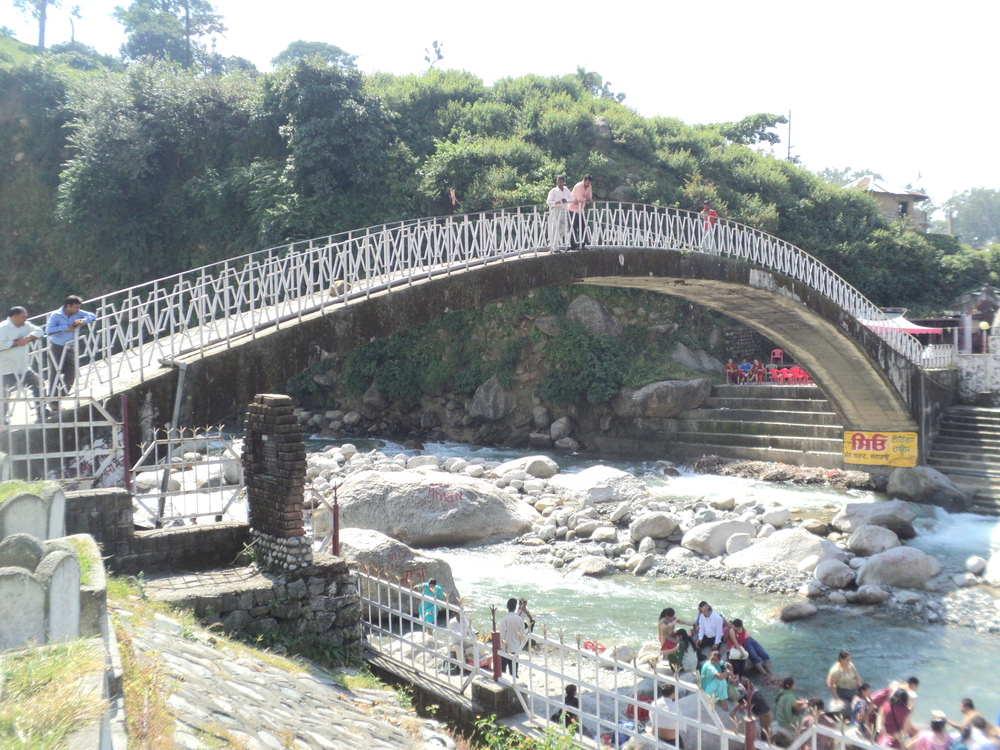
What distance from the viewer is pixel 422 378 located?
32562 mm

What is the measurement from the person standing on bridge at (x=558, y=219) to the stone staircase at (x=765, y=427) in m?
12.9

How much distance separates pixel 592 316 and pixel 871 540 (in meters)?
17.1

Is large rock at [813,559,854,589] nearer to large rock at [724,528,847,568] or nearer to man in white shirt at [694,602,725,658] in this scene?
large rock at [724,528,847,568]

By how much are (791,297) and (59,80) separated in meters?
38.2

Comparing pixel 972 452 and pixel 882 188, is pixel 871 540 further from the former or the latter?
pixel 882 188

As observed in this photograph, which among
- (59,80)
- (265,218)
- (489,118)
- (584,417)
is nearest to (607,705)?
(584,417)

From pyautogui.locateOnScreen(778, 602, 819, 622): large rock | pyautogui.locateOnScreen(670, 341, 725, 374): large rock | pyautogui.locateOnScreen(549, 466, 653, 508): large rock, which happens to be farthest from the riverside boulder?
pyautogui.locateOnScreen(670, 341, 725, 374): large rock

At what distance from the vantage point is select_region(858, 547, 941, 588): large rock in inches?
553

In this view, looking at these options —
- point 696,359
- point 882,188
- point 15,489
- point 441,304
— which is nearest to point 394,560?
point 441,304

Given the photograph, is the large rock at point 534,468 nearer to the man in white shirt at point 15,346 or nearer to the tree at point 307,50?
the man in white shirt at point 15,346

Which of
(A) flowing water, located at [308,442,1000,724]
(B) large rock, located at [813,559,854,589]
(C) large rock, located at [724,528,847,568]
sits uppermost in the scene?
(C) large rock, located at [724,528,847,568]

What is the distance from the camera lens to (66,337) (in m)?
8.86

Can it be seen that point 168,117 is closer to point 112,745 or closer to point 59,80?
point 59,80

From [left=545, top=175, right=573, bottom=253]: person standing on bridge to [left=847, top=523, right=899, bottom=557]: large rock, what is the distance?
8304mm
